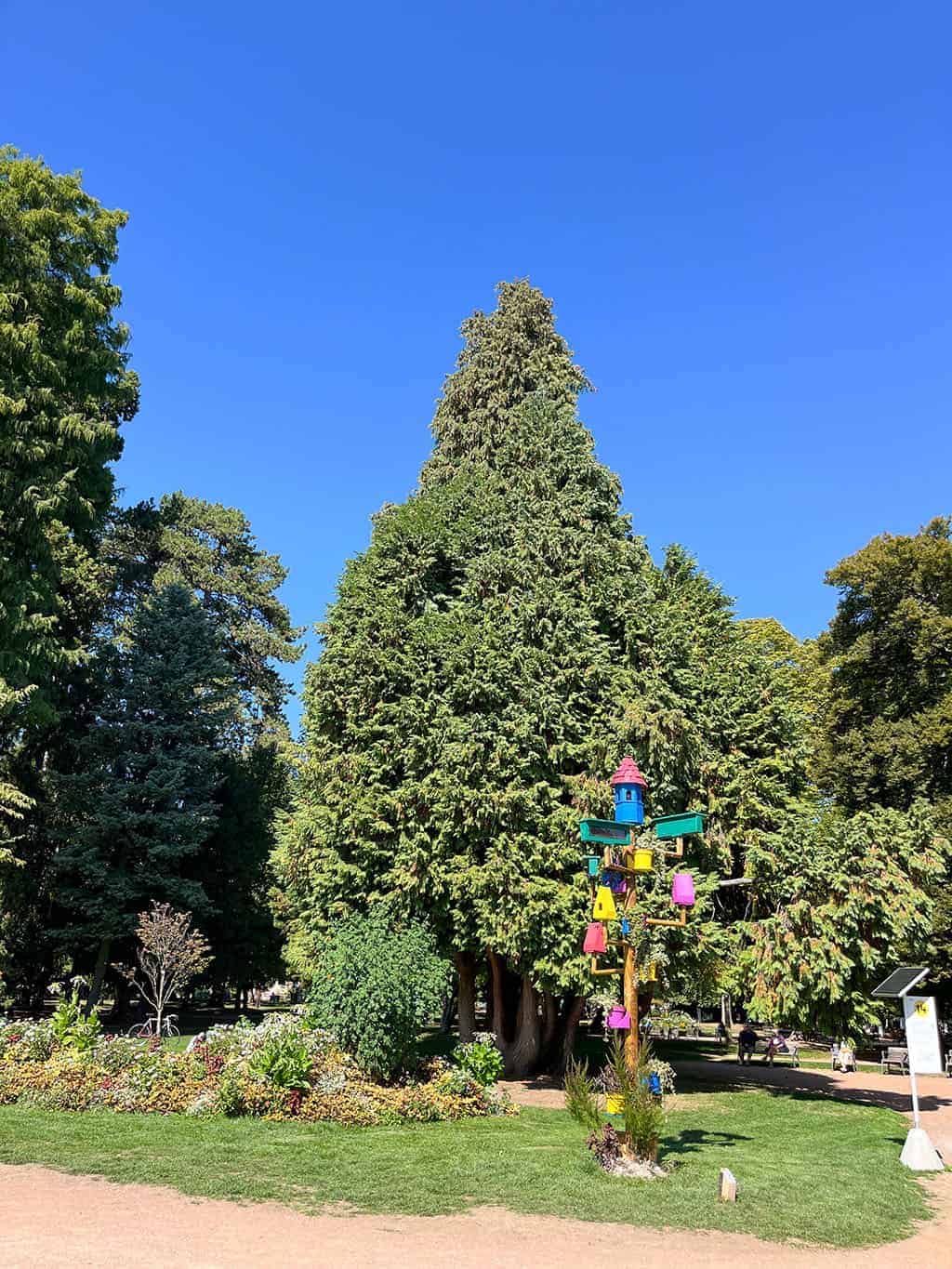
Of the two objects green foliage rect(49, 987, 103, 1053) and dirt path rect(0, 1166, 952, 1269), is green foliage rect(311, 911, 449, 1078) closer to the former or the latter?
green foliage rect(49, 987, 103, 1053)

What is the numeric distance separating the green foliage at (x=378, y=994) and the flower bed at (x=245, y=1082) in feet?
1.53

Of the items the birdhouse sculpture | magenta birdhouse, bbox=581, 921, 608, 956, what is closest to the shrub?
the birdhouse sculpture

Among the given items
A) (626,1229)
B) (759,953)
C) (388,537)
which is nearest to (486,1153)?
(626,1229)

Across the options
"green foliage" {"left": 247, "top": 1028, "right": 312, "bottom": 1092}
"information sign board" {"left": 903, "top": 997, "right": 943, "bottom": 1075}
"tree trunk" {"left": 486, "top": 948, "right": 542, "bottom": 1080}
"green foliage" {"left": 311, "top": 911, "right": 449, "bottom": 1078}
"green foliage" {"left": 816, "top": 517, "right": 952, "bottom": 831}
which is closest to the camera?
"information sign board" {"left": 903, "top": 997, "right": 943, "bottom": 1075}

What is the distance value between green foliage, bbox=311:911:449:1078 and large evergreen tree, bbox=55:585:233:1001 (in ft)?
45.0

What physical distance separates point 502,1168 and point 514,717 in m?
8.40

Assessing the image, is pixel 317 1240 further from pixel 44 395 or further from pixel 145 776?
pixel 145 776

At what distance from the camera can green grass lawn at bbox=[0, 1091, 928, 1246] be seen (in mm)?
8359

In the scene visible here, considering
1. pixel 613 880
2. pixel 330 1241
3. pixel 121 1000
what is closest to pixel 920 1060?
pixel 613 880

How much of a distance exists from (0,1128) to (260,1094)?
3.40m

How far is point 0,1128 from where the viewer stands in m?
11.6

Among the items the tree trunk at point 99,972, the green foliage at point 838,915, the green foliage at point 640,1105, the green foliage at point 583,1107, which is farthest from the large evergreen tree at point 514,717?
the tree trunk at point 99,972

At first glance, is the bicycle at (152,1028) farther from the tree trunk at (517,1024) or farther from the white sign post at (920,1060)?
the white sign post at (920,1060)

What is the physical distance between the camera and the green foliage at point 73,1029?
590 inches
